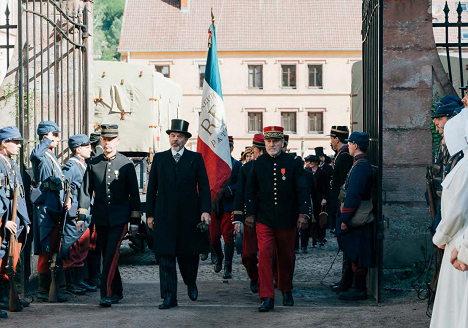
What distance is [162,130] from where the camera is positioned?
65.8ft

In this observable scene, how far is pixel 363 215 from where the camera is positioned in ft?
30.0

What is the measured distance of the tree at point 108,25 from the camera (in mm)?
93250

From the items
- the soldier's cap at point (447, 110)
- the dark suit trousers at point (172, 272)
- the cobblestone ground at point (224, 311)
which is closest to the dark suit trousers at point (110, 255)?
the cobblestone ground at point (224, 311)

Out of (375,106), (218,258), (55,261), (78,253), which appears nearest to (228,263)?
(218,258)

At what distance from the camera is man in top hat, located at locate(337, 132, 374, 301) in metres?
9.12

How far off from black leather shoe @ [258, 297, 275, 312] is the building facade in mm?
40874

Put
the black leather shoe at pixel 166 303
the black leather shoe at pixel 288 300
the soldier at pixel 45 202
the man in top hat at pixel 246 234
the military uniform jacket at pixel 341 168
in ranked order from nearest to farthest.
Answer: the black leather shoe at pixel 166 303 → the black leather shoe at pixel 288 300 → the man in top hat at pixel 246 234 → the soldier at pixel 45 202 → the military uniform jacket at pixel 341 168

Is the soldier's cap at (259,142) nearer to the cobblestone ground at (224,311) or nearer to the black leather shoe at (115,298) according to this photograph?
the cobblestone ground at (224,311)

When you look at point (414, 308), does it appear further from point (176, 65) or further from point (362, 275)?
point (176, 65)

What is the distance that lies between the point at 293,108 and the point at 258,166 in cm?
4151

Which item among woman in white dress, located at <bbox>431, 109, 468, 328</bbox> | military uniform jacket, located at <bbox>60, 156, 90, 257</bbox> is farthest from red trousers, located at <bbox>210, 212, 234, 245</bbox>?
woman in white dress, located at <bbox>431, 109, 468, 328</bbox>

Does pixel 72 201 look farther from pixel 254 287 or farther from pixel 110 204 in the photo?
pixel 254 287

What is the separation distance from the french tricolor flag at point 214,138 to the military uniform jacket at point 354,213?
292 centimetres

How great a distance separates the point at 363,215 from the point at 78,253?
3521 millimetres
